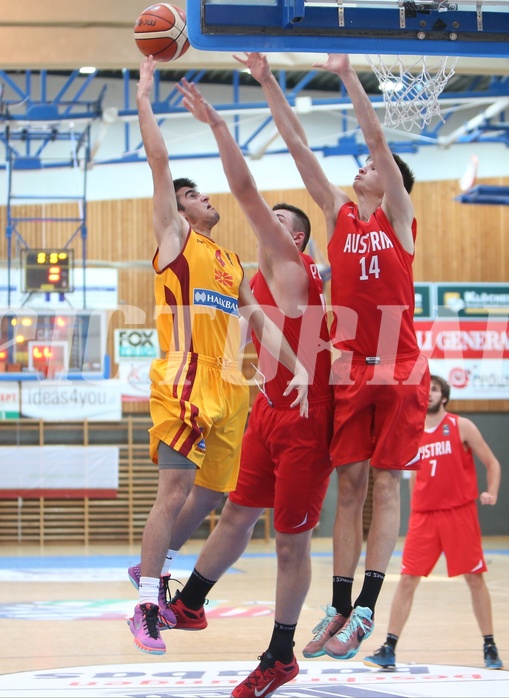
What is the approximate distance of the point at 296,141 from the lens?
577cm

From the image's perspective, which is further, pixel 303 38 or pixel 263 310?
pixel 263 310

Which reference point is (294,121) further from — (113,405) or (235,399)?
(113,405)

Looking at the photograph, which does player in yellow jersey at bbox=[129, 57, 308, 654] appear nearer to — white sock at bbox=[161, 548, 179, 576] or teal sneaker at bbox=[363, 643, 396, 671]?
white sock at bbox=[161, 548, 179, 576]

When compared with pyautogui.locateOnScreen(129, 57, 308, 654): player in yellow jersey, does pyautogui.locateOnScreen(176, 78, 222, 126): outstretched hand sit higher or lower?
higher

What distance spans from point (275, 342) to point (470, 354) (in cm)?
1744

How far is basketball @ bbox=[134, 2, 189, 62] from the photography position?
5.90m

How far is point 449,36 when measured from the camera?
17.2 ft

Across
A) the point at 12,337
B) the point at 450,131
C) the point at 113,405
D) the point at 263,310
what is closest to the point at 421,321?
the point at 450,131

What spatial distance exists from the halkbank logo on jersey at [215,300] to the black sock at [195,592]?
5.32 ft

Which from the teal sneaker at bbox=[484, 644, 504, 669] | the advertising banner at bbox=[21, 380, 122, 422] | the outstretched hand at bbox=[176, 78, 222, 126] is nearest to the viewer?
the outstretched hand at bbox=[176, 78, 222, 126]

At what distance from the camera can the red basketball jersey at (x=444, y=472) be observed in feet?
28.5

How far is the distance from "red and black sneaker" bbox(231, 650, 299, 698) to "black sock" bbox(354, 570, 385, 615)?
2.52 ft

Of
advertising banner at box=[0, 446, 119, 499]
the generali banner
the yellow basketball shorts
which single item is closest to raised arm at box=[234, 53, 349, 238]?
the yellow basketball shorts

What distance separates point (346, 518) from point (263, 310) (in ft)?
4.58
